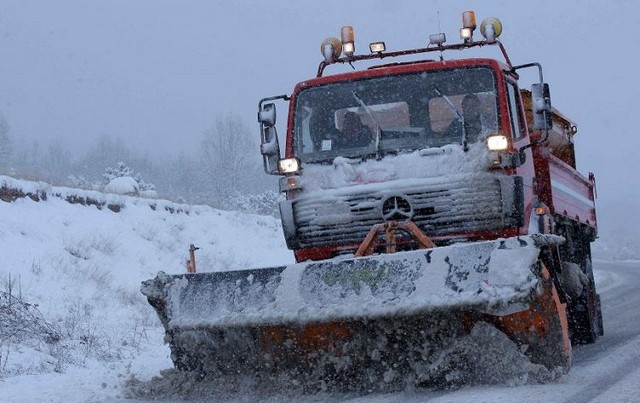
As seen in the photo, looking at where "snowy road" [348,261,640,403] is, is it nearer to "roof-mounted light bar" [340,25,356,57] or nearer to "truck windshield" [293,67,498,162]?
"truck windshield" [293,67,498,162]

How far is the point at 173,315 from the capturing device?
6164 millimetres

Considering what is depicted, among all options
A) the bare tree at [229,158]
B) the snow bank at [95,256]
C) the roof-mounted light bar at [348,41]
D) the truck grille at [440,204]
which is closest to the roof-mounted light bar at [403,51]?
the roof-mounted light bar at [348,41]

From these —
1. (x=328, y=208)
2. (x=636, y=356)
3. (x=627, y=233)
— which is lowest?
(x=627, y=233)

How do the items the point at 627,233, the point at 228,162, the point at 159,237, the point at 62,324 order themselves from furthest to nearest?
the point at 627,233, the point at 228,162, the point at 159,237, the point at 62,324

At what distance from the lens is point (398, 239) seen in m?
6.57

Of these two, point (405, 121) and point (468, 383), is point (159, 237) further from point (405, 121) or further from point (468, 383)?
point (468, 383)

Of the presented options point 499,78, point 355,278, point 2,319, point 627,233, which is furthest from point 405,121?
point 627,233

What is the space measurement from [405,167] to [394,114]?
64cm

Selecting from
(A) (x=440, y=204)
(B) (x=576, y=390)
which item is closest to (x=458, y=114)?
(A) (x=440, y=204)

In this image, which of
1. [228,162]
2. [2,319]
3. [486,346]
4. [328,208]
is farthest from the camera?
[228,162]

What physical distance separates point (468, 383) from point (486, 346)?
31cm

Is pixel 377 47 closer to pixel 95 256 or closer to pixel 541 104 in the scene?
pixel 541 104

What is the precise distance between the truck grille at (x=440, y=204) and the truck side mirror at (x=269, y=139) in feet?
3.37

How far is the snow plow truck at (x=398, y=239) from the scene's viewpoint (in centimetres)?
536
